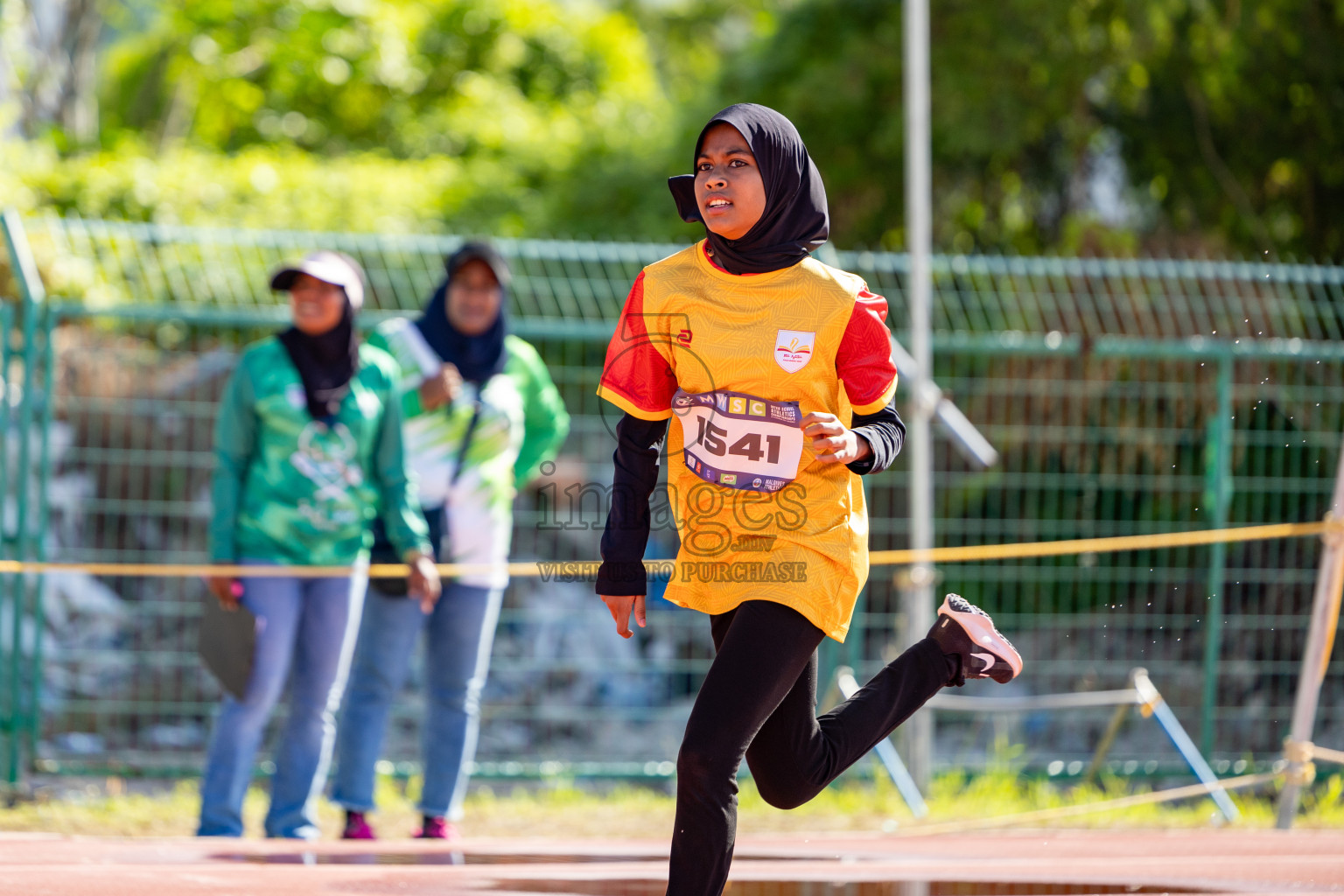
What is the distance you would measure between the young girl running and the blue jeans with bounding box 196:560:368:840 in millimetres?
1925

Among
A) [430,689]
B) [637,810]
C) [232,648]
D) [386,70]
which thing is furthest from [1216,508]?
[386,70]

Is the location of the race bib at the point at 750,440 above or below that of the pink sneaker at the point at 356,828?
above

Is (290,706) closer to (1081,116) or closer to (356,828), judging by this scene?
(356,828)

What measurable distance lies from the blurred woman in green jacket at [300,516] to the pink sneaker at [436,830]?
0.39m

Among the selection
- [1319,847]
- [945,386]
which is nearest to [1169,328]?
[945,386]

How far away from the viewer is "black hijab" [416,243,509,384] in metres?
4.86

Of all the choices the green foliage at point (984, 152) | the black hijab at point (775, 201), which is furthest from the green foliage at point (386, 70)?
the black hijab at point (775, 201)

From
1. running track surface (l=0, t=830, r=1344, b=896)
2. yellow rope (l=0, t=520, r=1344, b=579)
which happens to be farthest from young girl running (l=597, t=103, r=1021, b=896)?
yellow rope (l=0, t=520, r=1344, b=579)

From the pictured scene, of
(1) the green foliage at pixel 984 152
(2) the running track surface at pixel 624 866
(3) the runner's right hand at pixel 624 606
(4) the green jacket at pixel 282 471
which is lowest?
(2) the running track surface at pixel 624 866

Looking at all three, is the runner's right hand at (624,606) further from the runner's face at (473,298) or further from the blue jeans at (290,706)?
the runner's face at (473,298)

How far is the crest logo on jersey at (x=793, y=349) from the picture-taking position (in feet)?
9.53

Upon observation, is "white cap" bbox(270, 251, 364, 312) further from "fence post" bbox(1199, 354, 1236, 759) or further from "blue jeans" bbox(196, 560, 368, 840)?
"fence post" bbox(1199, 354, 1236, 759)

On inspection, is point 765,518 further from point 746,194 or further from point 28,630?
point 28,630

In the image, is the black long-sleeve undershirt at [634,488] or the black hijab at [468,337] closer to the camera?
the black long-sleeve undershirt at [634,488]
